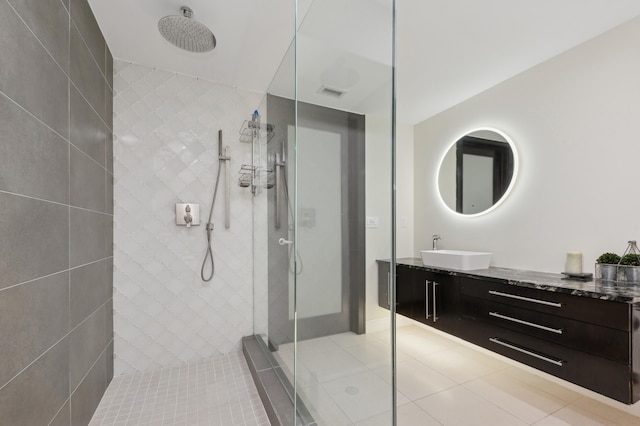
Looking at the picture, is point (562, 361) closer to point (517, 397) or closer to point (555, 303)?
point (555, 303)

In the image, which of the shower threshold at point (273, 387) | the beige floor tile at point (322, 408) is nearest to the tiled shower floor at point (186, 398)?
the shower threshold at point (273, 387)

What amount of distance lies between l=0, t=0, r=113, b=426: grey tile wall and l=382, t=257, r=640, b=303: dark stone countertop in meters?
2.45

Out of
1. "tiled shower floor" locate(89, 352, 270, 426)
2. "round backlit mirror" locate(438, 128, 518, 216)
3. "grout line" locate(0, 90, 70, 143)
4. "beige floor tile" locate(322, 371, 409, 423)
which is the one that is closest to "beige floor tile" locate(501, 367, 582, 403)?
"round backlit mirror" locate(438, 128, 518, 216)

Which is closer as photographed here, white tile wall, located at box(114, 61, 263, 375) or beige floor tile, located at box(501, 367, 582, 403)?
beige floor tile, located at box(501, 367, 582, 403)

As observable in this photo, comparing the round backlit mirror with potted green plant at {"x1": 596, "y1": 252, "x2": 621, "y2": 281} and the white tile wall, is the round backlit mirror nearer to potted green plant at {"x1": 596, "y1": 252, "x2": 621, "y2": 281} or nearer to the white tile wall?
potted green plant at {"x1": 596, "y1": 252, "x2": 621, "y2": 281}

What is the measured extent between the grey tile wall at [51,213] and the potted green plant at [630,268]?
9.23ft

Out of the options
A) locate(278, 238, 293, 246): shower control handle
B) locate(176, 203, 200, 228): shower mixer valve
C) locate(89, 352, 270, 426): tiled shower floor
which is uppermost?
locate(176, 203, 200, 228): shower mixer valve

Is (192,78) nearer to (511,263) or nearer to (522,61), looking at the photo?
(522,61)

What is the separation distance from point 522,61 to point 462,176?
107 cm

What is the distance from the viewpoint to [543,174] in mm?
2180

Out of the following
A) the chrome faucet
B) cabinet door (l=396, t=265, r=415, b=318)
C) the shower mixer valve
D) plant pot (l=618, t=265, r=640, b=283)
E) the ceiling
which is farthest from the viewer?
the chrome faucet

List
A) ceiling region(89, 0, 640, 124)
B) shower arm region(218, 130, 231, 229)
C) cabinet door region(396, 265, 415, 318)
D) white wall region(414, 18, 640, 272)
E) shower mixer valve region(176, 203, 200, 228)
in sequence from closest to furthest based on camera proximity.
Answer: ceiling region(89, 0, 640, 124), white wall region(414, 18, 640, 272), shower mixer valve region(176, 203, 200, 228), shower arm region(218, 130, 231, 229), cabinet door region(396, 265, 415, 318)

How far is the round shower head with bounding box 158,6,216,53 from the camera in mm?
1575

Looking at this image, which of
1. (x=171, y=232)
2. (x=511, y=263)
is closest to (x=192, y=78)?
(x=171, y=232)
